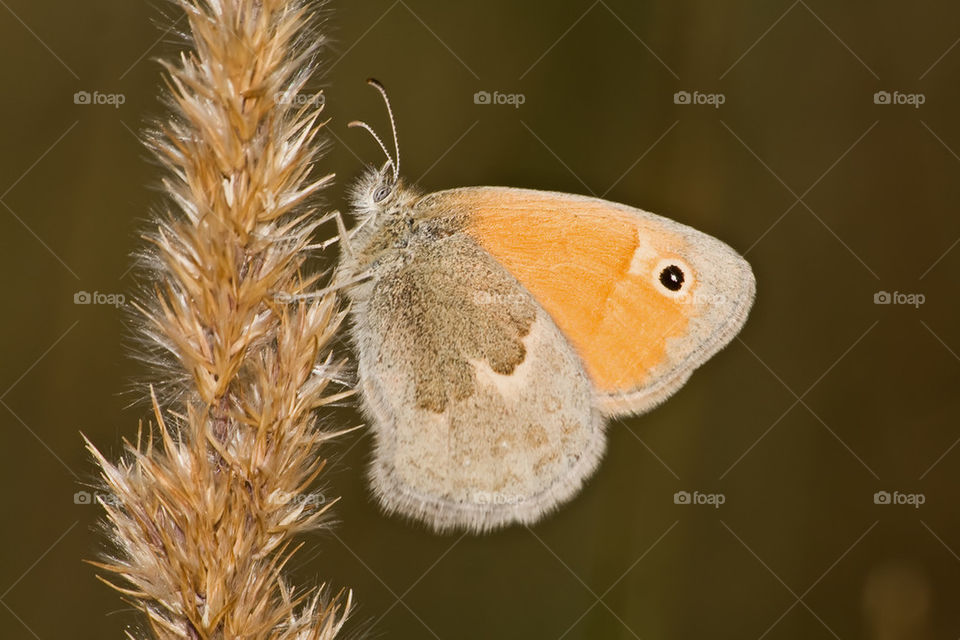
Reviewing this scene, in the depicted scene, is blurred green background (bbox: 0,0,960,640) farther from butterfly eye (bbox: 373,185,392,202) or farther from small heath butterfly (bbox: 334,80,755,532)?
butterfly eye (bbox: 373,185,392,202)

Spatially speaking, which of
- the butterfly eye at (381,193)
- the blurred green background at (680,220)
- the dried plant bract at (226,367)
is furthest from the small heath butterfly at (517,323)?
the dried plant bract at (226,367)

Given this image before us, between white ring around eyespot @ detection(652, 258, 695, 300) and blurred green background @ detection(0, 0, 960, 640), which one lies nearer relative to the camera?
white ring around eyespot @ detection(652, 258, 695, 300)

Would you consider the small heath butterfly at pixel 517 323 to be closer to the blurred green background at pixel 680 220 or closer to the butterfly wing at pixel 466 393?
the butterfly wing at pixel 466 393

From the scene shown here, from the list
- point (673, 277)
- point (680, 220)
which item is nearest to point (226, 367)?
point (673, 277)

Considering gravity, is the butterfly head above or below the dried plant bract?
above

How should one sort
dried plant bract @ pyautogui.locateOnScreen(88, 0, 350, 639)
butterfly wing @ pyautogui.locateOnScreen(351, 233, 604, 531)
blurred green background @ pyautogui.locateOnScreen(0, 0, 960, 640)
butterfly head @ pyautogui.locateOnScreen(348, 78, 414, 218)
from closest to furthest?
dried plant bract @ pyautogui.locateOnScreen(88, 0, 350, 639)
butterfly wing @ pyautogui.locateOnScreen(351, 233, 604, 531)
butterfly head @ pyautogui.locateOnScreen(348, 78, 414, 218)
blurred green background @ pyautogui.locateOnScreen(0, 0, 960, 640)

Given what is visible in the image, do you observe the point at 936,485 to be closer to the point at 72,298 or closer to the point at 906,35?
the point at 906,35

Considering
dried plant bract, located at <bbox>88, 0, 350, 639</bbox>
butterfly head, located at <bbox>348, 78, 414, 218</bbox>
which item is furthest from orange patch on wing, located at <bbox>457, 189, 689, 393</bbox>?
dried plant bract, located at <bbox>88, 0, 350, 639</bbox>

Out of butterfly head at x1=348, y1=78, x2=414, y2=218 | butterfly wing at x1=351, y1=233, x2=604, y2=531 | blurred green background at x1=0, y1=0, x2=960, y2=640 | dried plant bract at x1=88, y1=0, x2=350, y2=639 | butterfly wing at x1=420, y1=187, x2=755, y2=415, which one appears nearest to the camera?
dried plant bract at x1=88, y1=0, x2=350, y2=639

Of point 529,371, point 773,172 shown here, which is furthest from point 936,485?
point 529,371
